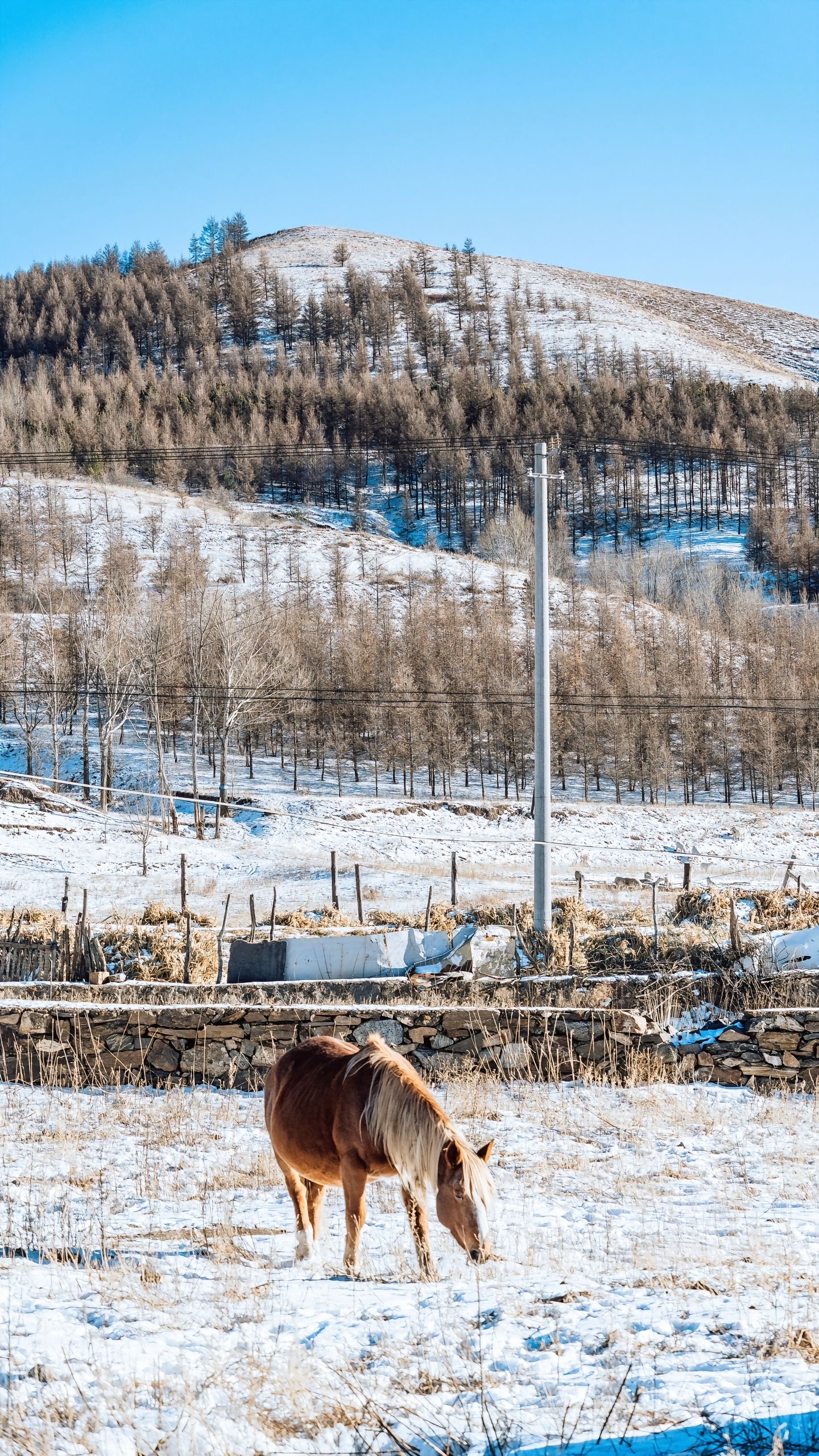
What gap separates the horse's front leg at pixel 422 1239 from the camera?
417cm

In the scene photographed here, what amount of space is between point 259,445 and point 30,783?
79394 millimetres

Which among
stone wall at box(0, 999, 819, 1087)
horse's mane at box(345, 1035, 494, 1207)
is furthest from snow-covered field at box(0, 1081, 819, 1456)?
stone wall at box(0, 999, 819, 1087)

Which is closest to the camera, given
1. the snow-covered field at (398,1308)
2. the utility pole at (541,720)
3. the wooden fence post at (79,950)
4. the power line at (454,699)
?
the snow-covered field at (398,1308)

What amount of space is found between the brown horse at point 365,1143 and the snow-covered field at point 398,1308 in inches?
10.7

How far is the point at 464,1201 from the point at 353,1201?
0.72m

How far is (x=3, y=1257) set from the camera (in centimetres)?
450

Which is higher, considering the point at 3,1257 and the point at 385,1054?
the point at 385,1054

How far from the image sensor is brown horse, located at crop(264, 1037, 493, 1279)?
3895 millimetres

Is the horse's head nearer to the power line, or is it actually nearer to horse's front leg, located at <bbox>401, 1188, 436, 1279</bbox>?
horse's front leg, located at <bbox>401, 1188, 436, 1279</bbox>

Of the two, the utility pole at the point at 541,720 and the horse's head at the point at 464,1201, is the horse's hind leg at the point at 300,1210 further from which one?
the utility pole at the point at 541,720

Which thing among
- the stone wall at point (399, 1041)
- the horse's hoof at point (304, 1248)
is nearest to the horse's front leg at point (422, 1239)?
the horse's hoof at point (304, 1248)

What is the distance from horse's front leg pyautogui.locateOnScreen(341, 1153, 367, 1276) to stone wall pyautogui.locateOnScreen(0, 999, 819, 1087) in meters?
4.31

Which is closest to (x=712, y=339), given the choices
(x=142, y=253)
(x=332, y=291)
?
(x=332, y=291)

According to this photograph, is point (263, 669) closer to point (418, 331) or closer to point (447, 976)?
point (447, 976)
